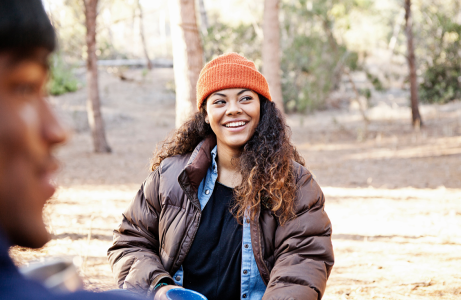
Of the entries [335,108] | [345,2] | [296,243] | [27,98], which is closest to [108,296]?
[27,98]

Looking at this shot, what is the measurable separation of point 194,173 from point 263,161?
393 millimetres

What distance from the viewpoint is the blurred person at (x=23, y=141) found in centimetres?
52

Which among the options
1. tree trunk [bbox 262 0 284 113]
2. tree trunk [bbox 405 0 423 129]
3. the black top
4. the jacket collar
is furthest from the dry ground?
tree trunk [bbox 262 0 284 113]

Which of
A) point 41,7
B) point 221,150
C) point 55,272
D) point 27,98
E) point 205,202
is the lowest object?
point 205,202

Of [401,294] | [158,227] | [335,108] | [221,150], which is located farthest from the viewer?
[335,108]

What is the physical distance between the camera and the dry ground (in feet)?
12.6

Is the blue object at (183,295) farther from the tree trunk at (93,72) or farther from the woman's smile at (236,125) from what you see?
the tree trunk at (93,72)

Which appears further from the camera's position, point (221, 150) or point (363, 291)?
point (363, 291)

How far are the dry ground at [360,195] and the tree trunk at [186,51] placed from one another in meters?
1.74

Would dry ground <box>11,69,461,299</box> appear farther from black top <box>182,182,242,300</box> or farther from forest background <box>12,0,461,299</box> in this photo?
black top <box>182,182,242,300</box>

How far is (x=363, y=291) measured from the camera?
11.9 feet

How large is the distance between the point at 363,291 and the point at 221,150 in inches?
75.0

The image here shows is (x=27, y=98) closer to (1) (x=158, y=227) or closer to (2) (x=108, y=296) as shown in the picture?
(2) (x=108, y=296)

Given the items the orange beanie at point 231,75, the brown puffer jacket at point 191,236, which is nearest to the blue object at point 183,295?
the brown puffer jacket at point 191,236
